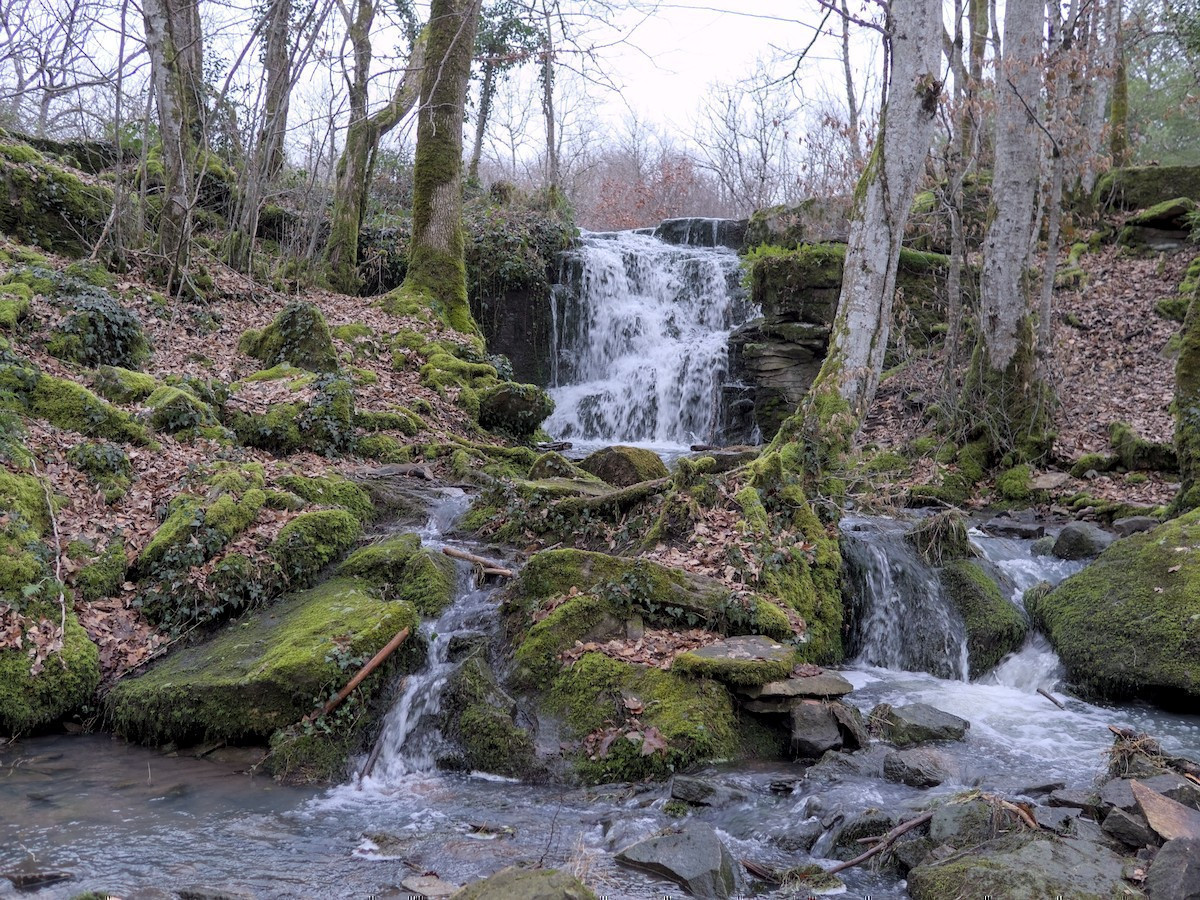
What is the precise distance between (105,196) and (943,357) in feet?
44.3

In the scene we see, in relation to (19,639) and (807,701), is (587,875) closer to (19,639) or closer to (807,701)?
(807,701)

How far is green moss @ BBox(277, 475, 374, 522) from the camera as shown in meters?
7.89

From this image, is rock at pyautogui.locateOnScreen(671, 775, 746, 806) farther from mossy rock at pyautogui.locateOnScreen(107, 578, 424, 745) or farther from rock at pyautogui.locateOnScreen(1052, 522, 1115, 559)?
rock at pyautogui.locateOnScreen(1052, 522, 1115, 559)

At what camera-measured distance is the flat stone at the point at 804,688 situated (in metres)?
5.58

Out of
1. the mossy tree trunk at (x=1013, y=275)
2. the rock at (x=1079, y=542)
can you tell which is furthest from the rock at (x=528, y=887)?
the mossy tree trunk at (x=1013, y=275)

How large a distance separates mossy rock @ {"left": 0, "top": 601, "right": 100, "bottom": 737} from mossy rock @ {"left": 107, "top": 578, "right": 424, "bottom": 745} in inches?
9.7

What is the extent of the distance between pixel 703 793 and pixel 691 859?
0.91 meters

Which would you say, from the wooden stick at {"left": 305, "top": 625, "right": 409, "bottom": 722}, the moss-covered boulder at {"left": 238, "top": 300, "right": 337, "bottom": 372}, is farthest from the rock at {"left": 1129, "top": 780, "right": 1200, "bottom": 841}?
the moss-covered boulder at {"left": 238, "top": 300, "right": 337, "bottom": 372}

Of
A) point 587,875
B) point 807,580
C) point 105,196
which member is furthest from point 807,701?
point 105,196

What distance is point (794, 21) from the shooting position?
7320 millimetres

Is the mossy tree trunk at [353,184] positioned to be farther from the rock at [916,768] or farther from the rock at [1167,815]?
the rock at [1167,815]

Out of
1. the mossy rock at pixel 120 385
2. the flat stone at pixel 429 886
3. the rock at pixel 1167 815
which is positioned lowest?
the flat stone at pixel 429 886

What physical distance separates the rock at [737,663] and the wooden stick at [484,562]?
6.05ft

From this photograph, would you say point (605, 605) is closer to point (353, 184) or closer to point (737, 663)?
point (737, 663)
